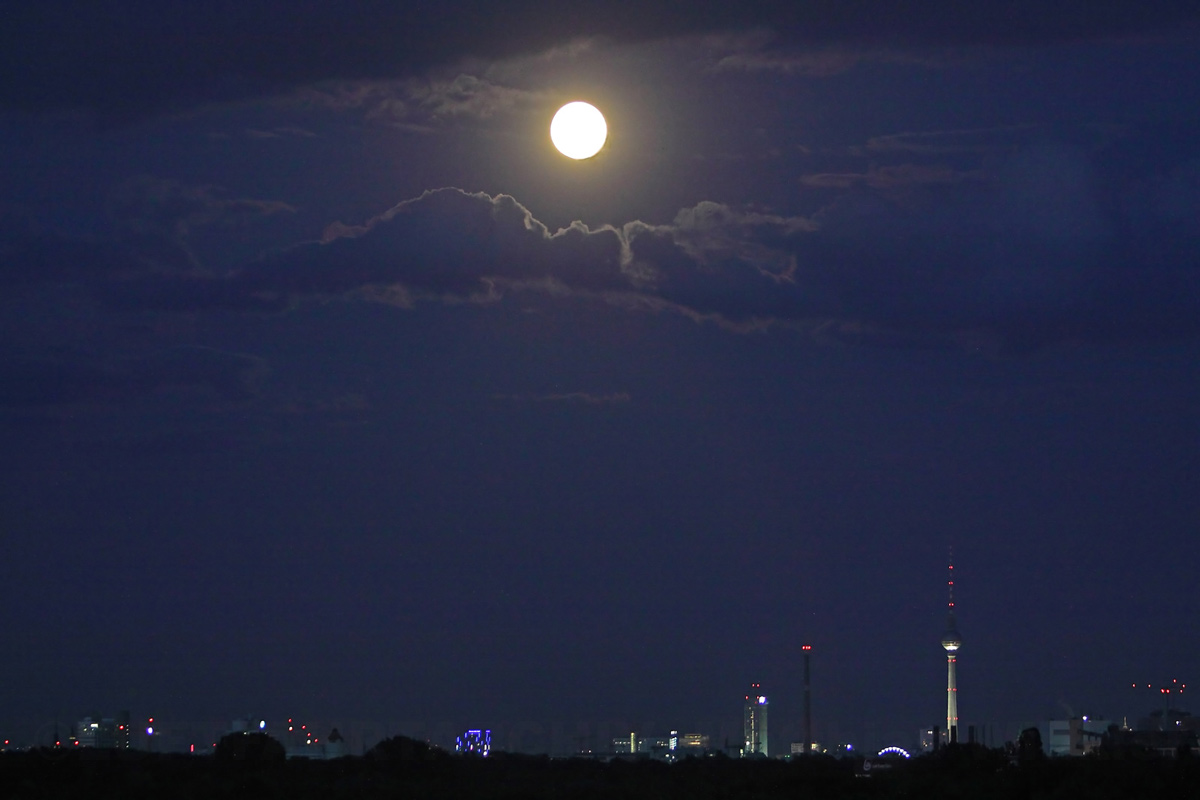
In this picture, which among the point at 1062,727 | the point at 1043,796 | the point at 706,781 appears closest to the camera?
the point at 1043,796

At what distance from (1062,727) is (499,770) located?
360 ft

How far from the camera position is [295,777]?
75.9 m

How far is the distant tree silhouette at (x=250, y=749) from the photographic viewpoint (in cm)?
9025

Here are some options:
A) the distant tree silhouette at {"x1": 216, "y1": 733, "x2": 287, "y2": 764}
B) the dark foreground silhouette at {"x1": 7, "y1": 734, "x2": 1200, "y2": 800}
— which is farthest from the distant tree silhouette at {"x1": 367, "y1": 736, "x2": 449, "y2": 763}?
the distant tree silhouette at {"x1": 216, "y1": 733, "x2": 287, "y2": 764}

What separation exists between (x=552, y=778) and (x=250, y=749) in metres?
22.5

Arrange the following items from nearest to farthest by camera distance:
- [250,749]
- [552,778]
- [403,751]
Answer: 1. [552,778]
2. [250,749]
3. [403,751]

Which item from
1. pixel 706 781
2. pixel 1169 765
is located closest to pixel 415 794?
pixel 706 781

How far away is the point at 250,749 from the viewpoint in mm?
94375

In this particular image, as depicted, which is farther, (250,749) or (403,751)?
(403,751)

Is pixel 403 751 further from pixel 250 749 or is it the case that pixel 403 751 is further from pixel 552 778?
pixel 552 778

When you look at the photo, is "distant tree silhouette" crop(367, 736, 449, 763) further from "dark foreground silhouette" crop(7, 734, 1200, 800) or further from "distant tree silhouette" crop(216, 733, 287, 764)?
"distant tree silhouette" crop(216, 733, 287, 764)

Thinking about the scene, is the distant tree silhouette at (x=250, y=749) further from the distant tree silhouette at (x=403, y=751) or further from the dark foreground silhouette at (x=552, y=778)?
the distant tree silhouette at (x=403, y=751)

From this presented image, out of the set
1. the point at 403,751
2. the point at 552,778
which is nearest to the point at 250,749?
the point at 403,751

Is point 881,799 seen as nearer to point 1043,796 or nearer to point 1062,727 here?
Result: point 1043,796
